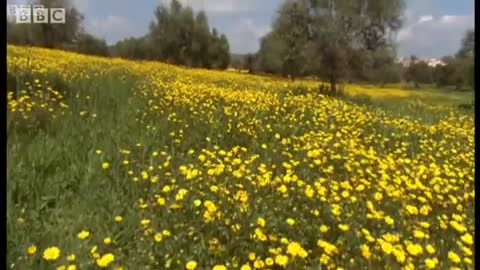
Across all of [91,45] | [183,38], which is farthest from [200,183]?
[183,38]

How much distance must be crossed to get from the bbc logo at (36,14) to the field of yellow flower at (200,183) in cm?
19

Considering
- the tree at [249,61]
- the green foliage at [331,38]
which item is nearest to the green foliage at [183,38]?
the tree at [249,61]

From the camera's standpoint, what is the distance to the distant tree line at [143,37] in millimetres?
2295

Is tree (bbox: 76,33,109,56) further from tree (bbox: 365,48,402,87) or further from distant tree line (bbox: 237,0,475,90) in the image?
tree (bbox: 365,48,402,87)

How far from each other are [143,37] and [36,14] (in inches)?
31.4

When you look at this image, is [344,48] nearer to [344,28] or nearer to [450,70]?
[344,28]

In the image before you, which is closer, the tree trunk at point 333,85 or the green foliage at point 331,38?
the green foliage at point 331,38

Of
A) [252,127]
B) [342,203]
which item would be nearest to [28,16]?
[342,203]

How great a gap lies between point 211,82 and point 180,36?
2.04m

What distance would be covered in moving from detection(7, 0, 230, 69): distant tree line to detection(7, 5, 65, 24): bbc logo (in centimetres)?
4

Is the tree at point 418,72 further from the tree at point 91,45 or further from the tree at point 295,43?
the tree at point 91,45

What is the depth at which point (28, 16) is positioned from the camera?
202cm

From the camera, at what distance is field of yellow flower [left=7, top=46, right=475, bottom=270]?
2059 millimetres

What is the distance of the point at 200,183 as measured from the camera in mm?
2664
